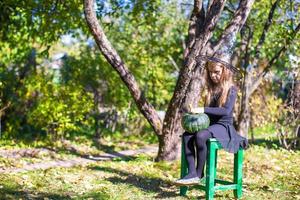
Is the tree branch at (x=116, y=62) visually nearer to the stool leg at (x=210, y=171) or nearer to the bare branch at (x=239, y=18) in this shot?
the bare branch at (x=239, y=18)

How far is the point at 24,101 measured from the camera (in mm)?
12875

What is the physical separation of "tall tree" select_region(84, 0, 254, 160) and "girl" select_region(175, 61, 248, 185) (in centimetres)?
231

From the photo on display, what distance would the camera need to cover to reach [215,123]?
5.90 meters

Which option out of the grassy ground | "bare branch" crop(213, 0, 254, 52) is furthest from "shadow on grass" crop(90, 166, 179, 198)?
"bare branch" crop(213, 0, 254, 52)

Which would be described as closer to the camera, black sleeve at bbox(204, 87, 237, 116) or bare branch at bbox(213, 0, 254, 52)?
black sleeve at bbox(204, 87, 237, 116)

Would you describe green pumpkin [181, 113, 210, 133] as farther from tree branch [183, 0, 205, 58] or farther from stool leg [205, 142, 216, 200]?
tree branch [183, 0, 205, 58]

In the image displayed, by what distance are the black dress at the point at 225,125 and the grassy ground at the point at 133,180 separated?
2.70 feet

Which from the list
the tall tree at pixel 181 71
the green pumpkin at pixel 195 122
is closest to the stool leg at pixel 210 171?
the green pumpkin at pixel 195 122

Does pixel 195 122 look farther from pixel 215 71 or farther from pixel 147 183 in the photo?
pixel 147 183

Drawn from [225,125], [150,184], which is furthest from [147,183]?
[225,125]

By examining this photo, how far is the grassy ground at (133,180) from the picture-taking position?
6211mm

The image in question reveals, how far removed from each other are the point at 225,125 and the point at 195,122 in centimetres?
41

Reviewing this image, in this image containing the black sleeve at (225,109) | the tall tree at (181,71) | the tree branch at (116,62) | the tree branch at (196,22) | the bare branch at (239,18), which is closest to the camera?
the black sleeve at (225,109)

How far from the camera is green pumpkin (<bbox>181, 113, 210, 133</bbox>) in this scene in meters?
5.66
